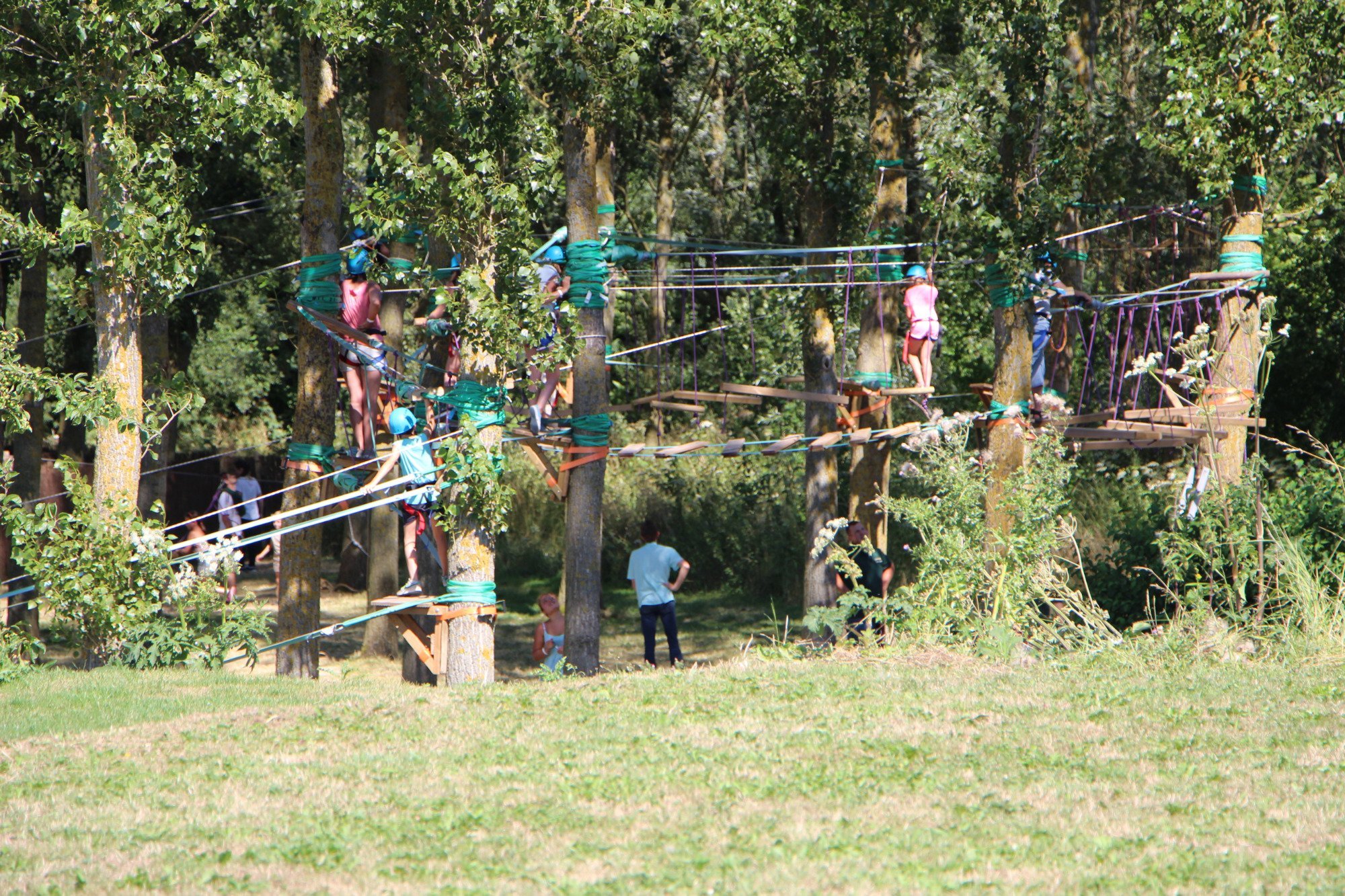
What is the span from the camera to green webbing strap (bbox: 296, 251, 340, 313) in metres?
10.5

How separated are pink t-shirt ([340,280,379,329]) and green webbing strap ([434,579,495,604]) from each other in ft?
9.10

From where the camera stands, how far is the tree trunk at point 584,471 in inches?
404

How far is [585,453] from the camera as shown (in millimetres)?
10297

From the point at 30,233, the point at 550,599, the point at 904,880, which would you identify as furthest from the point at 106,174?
the point at 904,880

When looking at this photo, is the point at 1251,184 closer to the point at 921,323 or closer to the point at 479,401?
the point at 921,323

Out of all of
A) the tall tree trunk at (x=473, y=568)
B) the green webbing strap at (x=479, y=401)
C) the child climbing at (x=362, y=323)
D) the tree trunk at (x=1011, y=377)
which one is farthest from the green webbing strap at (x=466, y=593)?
the tree trunk at (x=1011, y=377)

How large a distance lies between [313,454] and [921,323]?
5215 mm

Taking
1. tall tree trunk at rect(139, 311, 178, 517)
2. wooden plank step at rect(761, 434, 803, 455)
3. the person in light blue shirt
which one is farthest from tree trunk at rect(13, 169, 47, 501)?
wooden plank step at rect(761, 434, 803, 455)

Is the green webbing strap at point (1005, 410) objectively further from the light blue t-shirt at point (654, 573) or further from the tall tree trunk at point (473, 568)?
the tall tree trunk at point (473, 568)

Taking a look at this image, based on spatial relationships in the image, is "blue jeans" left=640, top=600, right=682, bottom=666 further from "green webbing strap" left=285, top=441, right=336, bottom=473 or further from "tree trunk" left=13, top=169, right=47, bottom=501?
"tree trunk" left=13, top=169, right=47, bottom=501

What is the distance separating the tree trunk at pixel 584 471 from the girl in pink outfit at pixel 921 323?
306cm

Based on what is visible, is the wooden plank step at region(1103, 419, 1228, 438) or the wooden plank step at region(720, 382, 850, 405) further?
the wooden plank step at region(720, 382, 850, 405)

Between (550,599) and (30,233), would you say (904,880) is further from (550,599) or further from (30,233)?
(30,233)

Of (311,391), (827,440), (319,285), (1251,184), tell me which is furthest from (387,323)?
(1251,184)
